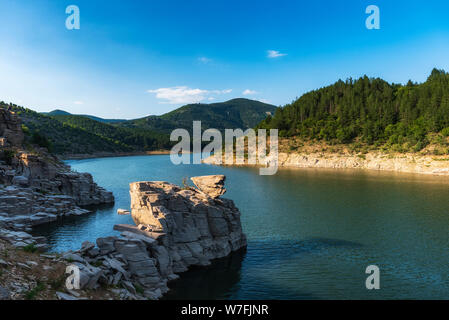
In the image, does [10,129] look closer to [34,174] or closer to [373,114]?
[34,174]

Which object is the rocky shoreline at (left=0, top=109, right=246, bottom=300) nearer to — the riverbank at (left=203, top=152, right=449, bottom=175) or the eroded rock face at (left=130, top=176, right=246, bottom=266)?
the eroded rock face at (left=130, top=176, right=246, bottom=266)

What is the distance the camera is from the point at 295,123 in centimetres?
12694

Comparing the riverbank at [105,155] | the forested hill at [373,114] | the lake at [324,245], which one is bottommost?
the lake at [324,245]

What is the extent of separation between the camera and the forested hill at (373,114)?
90569 millimetres

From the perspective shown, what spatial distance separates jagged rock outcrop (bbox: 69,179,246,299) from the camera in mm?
18484

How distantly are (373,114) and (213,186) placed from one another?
10375 centimetres

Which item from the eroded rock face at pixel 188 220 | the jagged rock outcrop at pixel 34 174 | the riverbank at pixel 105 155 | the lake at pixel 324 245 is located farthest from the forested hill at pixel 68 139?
the eroded rock face at pixel 188 220

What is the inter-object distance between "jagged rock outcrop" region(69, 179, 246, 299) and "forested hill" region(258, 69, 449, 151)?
78.5 meters

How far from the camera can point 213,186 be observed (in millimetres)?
28562

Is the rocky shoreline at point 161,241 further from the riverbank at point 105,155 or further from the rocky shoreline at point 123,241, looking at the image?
the riverbank at point 105,155

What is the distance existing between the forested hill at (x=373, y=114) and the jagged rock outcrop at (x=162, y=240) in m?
78.5

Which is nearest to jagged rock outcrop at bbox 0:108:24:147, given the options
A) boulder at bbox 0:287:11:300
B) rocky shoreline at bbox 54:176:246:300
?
rocky shoreline at bbox 54:176:246:300

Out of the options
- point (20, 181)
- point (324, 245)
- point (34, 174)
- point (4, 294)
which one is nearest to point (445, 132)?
point (324, 245)
